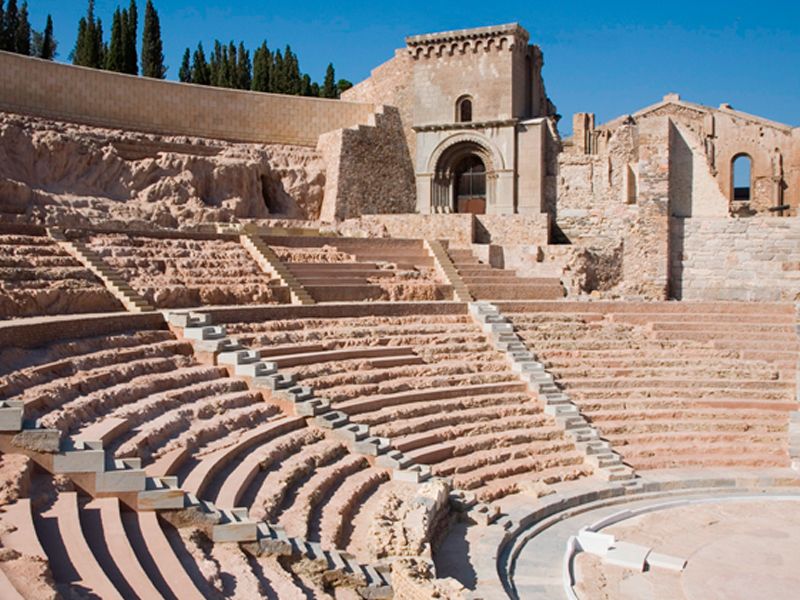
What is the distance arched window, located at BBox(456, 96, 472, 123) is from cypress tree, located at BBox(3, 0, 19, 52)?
16.8m

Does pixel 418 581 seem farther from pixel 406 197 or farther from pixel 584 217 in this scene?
pixel 406 197

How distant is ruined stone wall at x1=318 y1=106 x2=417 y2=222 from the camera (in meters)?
26.8

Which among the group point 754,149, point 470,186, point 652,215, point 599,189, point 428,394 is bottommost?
point 428,394

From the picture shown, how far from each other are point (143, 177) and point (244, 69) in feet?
53.0

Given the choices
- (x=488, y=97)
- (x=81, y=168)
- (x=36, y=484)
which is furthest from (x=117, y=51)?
(x=36, y=484)

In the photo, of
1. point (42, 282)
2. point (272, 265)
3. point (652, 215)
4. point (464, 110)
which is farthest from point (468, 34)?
point (42, 282)

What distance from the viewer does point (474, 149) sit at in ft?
91.4

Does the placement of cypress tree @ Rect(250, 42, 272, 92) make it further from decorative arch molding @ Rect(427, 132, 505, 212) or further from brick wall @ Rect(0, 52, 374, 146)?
decorative arch molding @ Rect(427, 132, 505, 212)

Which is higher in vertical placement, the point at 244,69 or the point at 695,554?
the point at 244,69

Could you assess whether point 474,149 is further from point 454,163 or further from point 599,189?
point 599,189

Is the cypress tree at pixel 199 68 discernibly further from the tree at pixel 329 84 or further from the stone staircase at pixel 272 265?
the stone staircase at pixel 272 265

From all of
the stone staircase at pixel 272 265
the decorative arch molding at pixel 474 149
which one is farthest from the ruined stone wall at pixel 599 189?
the stone staircase at pixel 272 265

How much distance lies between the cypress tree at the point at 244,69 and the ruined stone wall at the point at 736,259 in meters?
21.3

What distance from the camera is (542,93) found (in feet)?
98.4
